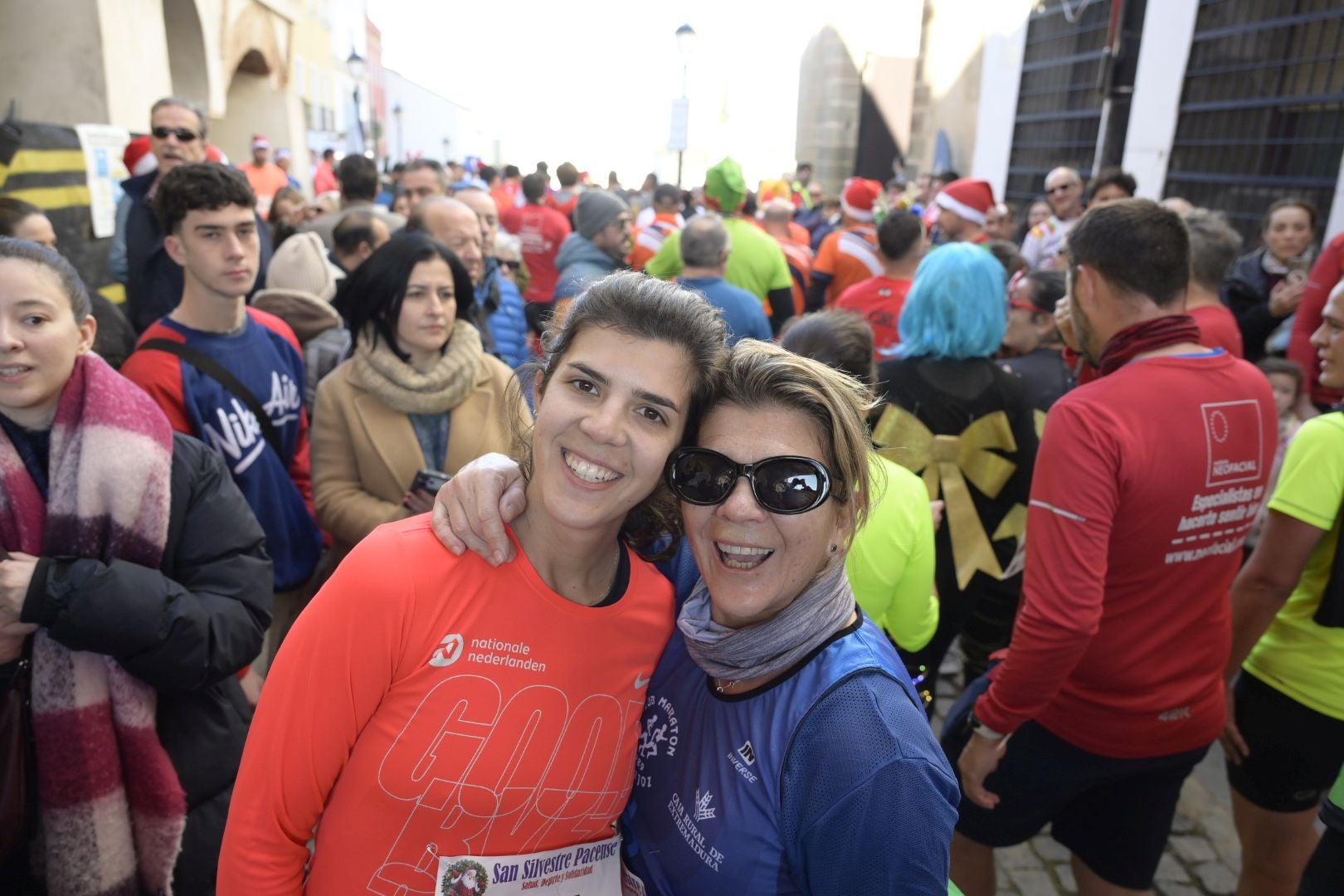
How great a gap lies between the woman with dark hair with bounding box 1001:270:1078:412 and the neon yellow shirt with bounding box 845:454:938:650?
1.44 m

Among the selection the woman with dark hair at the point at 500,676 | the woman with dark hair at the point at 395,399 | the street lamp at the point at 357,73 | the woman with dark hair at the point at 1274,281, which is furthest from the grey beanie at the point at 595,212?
the street lamp at the point at 357,73

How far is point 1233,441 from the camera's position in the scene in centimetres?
229

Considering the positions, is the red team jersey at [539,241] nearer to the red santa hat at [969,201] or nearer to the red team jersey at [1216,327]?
the red santa hat at [969,201]

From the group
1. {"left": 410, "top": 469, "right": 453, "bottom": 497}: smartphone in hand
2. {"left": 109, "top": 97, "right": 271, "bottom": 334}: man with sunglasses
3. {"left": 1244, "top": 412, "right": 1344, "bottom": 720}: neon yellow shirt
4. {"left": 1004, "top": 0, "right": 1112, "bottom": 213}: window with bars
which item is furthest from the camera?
{"left": 1004, "top": 0, "right": 1112, "bottom": 213}: window with bars

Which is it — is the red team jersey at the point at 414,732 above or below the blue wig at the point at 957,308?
below

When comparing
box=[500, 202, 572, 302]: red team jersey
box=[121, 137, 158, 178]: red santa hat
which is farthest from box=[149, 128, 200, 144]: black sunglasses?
box=[500, 202, 572, 302]: red team jersey

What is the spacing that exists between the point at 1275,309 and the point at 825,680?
545 cm

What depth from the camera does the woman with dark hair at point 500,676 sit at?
1417 mm

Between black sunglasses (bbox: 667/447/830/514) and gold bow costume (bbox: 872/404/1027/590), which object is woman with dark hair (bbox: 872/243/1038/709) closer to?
gold bow costume (bbox: 872/404/1027/590)

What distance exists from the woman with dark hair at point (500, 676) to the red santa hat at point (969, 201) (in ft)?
17.9

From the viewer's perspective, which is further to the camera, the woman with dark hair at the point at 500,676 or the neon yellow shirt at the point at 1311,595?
the neon yellow shirt at the point at 1311,595

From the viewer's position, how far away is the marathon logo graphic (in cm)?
226

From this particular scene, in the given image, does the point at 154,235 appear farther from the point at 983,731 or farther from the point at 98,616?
the point at 983,731

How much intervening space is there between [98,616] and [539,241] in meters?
6.58
